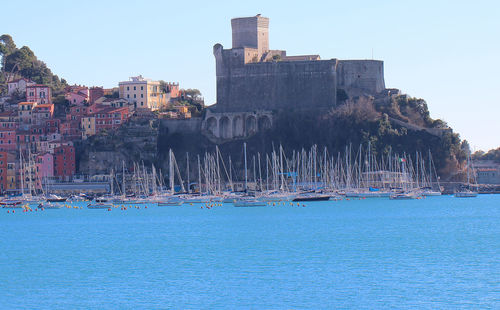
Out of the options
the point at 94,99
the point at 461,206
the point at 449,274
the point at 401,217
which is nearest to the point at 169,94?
the point at 94,99

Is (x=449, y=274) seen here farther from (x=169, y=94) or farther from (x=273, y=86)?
(x=169, y=94)

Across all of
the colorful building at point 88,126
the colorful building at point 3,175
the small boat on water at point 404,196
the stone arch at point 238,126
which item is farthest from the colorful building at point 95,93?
the small boat on water at point 404,196

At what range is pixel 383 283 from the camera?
101ft

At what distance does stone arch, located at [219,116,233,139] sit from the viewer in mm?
82188

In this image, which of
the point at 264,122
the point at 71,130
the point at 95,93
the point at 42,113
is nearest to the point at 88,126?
the point at 71,130

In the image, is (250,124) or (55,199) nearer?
(55,199)

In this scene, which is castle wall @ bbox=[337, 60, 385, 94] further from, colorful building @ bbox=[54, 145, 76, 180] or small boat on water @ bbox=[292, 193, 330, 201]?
colorful building @ bbox=[54, 145, 76, 180]

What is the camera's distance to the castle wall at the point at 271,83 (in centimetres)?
8144

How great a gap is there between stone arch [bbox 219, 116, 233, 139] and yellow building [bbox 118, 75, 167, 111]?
27.7 feet

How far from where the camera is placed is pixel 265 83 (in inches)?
3263

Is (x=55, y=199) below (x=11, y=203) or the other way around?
the other way around

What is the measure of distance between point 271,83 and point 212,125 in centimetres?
582

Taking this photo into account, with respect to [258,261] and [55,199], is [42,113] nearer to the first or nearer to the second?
[55,199]

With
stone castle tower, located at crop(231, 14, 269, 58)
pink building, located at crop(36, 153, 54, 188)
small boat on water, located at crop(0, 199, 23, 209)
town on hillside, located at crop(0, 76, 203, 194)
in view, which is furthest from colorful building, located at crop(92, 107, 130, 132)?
small boat on water, located at crop(0, 199, 23, 209)
